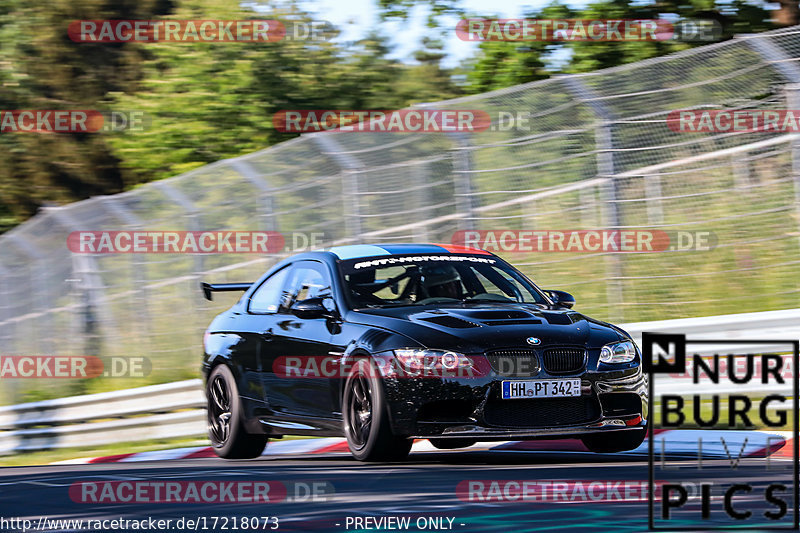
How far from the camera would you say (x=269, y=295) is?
1040cm

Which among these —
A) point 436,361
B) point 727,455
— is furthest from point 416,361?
point 727,455

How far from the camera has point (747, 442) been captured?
9367mm

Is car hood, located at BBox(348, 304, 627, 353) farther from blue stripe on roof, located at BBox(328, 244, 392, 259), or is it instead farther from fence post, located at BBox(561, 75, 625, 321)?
fence post, located at BBox(561, 75, 625, 321)

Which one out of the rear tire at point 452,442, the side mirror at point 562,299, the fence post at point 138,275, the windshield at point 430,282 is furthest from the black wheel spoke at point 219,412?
the fence post at point 138,275

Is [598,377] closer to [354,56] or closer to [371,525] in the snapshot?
[371,525]

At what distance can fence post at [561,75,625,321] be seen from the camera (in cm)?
1227

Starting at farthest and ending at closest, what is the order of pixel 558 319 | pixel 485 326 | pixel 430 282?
pixel 430 282, pixel 558 319, pixel 485 326

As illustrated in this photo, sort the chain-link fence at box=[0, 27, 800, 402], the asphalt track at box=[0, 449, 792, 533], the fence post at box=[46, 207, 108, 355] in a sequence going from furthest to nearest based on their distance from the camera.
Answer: the fence post at box=[46, 207, 108, 355] < the chain-link fence at box=[0, 27, 800, 402] < the asphalt track at box=[0, 449, 792, 533]

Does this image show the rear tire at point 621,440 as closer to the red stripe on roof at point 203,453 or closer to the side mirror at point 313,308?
the side mirror at point 313,308

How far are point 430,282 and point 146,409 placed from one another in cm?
448

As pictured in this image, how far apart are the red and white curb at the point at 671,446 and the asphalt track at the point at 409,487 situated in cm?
27

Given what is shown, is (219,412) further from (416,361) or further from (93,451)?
(93,451)

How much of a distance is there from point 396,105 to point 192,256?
37.1 feet

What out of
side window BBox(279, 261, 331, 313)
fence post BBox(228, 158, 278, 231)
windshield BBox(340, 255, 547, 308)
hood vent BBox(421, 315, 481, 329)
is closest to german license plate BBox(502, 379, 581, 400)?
hood vent BBox(421, 315, 481, 329)
